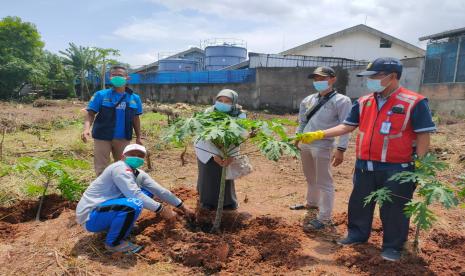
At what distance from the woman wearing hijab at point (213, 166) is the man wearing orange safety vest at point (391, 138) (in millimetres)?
1390

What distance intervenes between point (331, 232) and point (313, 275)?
106cm

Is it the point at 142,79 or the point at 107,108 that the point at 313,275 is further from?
the point at 142,79

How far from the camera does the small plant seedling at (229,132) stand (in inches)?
126

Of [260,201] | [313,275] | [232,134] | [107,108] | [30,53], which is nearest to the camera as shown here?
[313,275]

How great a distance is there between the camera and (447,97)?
1443 centimetres

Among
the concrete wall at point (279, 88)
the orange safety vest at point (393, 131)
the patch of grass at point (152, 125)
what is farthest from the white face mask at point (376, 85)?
the concrete wall at point (279, 88)

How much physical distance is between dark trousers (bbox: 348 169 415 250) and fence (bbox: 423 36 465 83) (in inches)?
521

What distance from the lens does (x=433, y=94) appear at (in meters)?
15.1

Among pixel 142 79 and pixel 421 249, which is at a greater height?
pixel 142 79

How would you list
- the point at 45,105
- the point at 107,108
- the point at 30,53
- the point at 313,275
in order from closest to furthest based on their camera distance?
1. the point at 313,275
2. the point at 107,108
3. the point at 45,105
4. the point at 30,53

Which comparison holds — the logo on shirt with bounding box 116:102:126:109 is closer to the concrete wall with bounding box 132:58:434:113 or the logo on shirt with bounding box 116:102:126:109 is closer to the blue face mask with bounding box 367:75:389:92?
the blue face mask with bounding box 367:75:389:92

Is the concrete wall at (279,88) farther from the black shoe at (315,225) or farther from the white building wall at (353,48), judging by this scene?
the black shoe at (315,225)

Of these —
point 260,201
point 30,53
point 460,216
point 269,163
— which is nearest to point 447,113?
point 269,163

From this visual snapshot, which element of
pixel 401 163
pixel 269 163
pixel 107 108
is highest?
pixel 107 108
